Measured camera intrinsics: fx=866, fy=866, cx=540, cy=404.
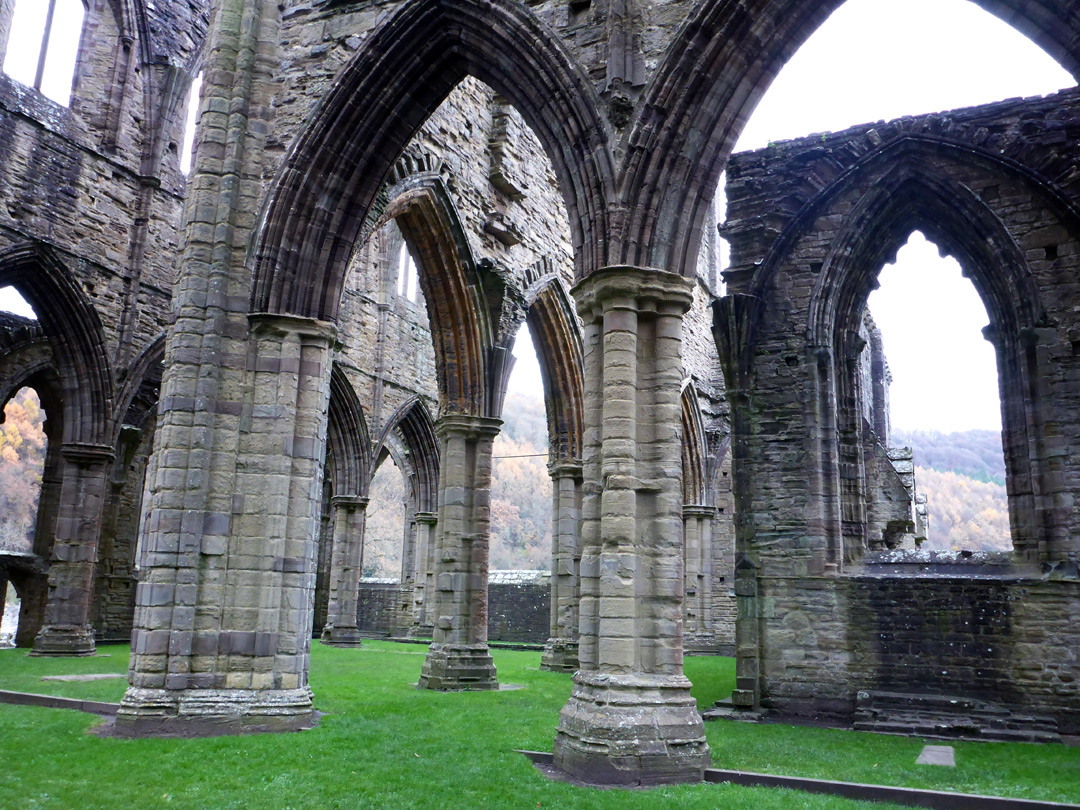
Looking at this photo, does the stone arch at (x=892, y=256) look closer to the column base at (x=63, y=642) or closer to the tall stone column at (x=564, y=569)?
the tall stone column at (x=564, y=569)

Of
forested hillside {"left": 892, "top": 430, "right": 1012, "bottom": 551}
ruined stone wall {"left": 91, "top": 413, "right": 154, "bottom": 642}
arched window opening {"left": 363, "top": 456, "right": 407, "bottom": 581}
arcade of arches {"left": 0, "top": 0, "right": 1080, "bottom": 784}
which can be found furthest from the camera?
forested hillside {"left": 892, "top": 430, "right": 1012, "bottom": 551}

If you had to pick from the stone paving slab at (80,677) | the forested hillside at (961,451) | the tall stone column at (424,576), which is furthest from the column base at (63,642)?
the forested hillside at (961,451)

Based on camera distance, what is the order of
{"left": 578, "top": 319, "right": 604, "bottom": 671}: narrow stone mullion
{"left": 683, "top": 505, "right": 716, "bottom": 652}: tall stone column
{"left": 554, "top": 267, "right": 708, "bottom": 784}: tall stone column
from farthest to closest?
{"left": 683, "top": 505, "right": 716, "bottom": 652}: tall stone column
{"left": 578, "top": 319, "right": 604, "bottom": 671}: narrow stone mullion
{"left": 554, "top": 267, "right": 708, "bottom": 784}: tall stone column

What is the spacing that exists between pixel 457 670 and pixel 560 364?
563 centimetres

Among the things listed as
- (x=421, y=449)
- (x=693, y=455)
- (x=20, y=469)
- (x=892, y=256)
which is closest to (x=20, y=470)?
(x=20, y=469)

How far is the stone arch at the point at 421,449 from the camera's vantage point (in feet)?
65.5

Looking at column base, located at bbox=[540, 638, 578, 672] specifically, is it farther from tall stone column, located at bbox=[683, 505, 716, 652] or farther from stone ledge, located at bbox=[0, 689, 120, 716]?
stone ledge, located at bbox=[0, 689, 120, 716]

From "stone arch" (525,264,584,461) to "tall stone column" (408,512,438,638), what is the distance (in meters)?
5.69

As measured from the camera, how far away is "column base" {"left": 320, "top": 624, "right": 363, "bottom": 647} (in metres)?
17.0

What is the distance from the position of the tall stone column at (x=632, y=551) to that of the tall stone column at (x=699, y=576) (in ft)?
44.2

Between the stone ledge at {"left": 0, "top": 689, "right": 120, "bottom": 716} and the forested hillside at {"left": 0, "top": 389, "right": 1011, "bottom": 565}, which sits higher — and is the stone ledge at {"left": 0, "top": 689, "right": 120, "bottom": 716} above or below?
below

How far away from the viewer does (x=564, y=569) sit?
1347cm

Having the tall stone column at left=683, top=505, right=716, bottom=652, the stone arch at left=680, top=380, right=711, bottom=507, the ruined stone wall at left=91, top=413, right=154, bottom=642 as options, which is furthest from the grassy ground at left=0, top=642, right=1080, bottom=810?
the stone arch at left=680, top=380, right=711, bottom=507

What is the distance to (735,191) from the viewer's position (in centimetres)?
1076
